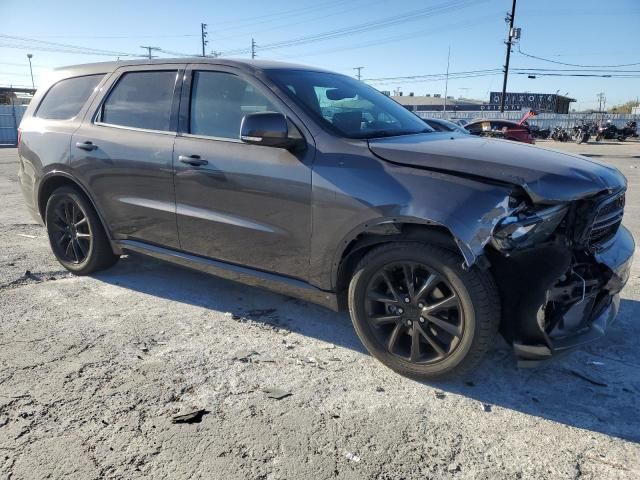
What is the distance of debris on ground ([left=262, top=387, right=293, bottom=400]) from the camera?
2.89m

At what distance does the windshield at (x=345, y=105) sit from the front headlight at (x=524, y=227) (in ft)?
3.75

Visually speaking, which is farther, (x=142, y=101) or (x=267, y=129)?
(x=142, y=101)

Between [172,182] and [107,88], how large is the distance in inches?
50.8

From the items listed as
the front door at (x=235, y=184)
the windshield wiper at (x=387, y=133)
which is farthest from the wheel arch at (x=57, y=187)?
the windshield wiper at (x=387, y=133)

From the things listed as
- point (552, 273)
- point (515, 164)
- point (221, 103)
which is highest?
point (221, 103)

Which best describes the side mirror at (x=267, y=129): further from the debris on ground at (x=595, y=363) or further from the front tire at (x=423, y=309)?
the debris on ground at (x=595, y=363)

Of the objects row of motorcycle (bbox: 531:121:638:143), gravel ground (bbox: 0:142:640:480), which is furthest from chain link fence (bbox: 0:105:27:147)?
row of motorcycle (bbox: 531:121:638:143)

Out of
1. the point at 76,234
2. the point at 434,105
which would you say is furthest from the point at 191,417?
the point at 434,105

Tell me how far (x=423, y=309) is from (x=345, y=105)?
64.6 inches

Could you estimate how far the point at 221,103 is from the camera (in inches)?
146

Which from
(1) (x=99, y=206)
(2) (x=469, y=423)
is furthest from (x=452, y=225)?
(1) (x=99, y=206)

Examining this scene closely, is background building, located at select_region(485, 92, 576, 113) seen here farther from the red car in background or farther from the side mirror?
the side mirror

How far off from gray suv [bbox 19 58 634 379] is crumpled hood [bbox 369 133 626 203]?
0.01m

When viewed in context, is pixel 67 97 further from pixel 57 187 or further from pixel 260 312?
pixel 260 312
